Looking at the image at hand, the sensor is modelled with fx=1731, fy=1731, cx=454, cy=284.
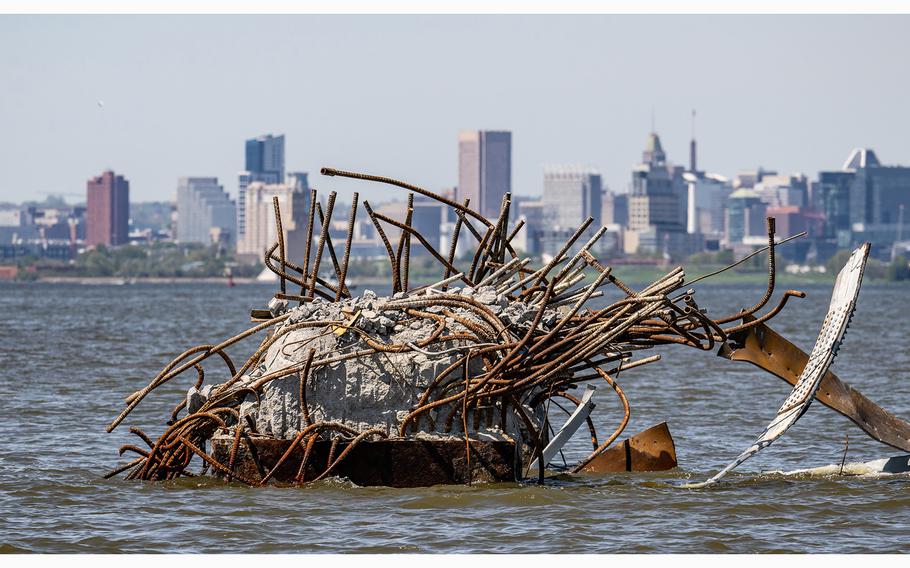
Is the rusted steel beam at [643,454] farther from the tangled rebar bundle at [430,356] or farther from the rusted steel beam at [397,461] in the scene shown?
the rusted steel beam at [397,461]

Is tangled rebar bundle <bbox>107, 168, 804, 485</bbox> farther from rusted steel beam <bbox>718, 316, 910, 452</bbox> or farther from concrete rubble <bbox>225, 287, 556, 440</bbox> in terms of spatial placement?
rusted steel beam <bbox>718, 316, 910, 452</bbox>

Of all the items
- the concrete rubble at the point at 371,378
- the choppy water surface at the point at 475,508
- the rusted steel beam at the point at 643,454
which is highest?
the concrete rubble at the point at 371,378

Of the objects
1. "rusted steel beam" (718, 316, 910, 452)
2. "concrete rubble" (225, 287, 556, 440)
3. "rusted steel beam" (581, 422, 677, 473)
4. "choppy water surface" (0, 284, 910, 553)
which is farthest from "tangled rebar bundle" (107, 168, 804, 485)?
"rusted steel beam" (581, 422, 677, 473)

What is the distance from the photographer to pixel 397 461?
13.8m

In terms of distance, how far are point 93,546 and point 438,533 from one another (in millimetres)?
2421

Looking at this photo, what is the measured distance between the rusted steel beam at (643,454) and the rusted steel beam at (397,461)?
2.28m

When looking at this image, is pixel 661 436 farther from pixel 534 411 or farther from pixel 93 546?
pixel 93 546

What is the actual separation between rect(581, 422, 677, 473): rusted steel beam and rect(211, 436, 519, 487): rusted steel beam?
2276 mm

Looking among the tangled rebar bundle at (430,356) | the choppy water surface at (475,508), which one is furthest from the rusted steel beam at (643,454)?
the tangled rebar bundle at (430,356)

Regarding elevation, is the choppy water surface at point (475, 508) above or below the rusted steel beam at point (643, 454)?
below

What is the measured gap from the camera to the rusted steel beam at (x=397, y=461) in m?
13.7

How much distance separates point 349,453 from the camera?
1362 cm

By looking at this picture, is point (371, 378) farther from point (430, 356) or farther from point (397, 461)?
point (397, 461)

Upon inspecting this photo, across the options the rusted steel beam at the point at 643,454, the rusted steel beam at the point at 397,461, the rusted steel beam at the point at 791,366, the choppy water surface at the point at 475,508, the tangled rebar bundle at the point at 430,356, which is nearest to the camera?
the choppy water surface at the point at 475,508
